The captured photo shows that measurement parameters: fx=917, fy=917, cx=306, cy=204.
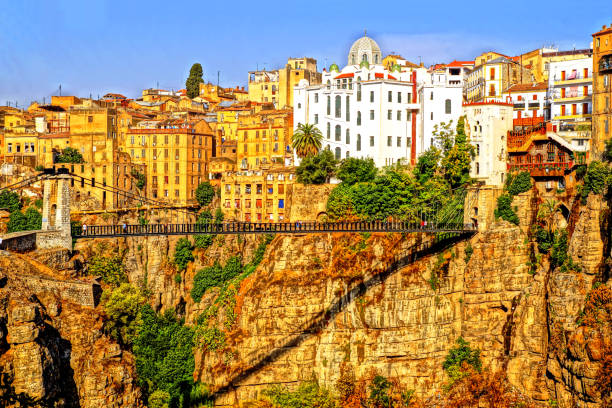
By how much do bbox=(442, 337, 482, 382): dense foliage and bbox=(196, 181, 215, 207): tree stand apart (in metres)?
25.1

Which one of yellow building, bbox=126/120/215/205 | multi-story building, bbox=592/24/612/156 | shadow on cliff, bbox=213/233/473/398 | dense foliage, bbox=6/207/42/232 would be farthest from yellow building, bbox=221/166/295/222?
multi-story building, bbox=592/24/612/156

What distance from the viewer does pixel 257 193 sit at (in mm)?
71312

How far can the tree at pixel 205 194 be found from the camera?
7600cm

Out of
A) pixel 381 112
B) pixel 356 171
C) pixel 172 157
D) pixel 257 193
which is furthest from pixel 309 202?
pixel 172 157

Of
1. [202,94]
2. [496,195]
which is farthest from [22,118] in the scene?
[496,195]

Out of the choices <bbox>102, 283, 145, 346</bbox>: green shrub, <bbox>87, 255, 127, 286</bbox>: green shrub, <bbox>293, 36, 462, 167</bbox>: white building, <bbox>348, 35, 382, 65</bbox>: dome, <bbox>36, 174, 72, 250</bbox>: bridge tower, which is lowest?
<bbox>102, 283, 145, 346</bbox>: green shrub

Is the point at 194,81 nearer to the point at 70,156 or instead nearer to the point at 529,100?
the point at 70,156

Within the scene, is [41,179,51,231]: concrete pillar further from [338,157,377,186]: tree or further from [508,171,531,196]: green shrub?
[508,171,531,196]: green shrub

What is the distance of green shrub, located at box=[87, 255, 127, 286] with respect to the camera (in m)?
66.4

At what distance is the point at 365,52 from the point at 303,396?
33603 millimetres

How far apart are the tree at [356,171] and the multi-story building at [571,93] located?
13628mm

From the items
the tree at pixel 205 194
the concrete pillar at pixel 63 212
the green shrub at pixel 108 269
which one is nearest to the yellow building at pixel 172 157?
the tree at pixel 205 194

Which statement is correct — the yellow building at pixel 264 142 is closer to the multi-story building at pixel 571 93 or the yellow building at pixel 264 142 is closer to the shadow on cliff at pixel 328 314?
the shadow on cliff at pixel 328 314

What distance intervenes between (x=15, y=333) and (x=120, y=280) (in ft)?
70.6
